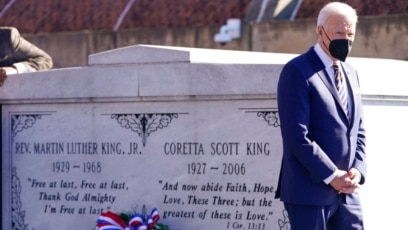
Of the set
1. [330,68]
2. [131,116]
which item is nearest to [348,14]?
[330,68]

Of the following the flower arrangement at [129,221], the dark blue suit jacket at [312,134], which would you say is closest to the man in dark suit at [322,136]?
the dark blue suit jacket at [312,134]

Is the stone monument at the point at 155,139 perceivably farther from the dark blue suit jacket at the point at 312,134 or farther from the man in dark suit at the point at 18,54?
the dark blue suit jacket at the point at 312,134

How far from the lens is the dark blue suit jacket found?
230 inches

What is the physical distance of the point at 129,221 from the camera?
7852 millimetres

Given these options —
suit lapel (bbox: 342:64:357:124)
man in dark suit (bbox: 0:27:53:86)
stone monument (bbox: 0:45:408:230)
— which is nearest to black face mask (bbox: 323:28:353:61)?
suit lapel (bbox: 342:64:357:124)

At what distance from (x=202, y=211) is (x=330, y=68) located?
196 centimetres

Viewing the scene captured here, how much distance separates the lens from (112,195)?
8164 millimetres

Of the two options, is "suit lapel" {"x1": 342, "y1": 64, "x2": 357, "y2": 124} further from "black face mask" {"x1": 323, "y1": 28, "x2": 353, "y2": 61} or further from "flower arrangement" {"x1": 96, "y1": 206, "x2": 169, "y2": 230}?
"flower arrangement" {"x1": 96, "y1": 206, "x2": 169, "y2": 230}

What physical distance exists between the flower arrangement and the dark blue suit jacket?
1.85 metres

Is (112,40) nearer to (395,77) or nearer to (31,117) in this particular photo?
(31,117)

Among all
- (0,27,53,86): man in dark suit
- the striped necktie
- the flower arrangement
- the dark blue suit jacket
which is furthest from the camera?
(0,27,53,86): man in dark suit

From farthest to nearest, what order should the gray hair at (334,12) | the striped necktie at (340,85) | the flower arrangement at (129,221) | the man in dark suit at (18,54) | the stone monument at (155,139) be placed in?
1. the man in dark suit at (18,54)
2. the flower arrangement at (129,221)
3. the stone monument at (155,139)
4. the striped necktie at (340,85)
5. the gray hair at (334,12)

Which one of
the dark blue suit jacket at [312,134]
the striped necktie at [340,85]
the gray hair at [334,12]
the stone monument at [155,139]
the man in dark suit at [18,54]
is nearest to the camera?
the dark blue suit jacket at [312,134]

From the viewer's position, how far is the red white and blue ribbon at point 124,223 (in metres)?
7.76
